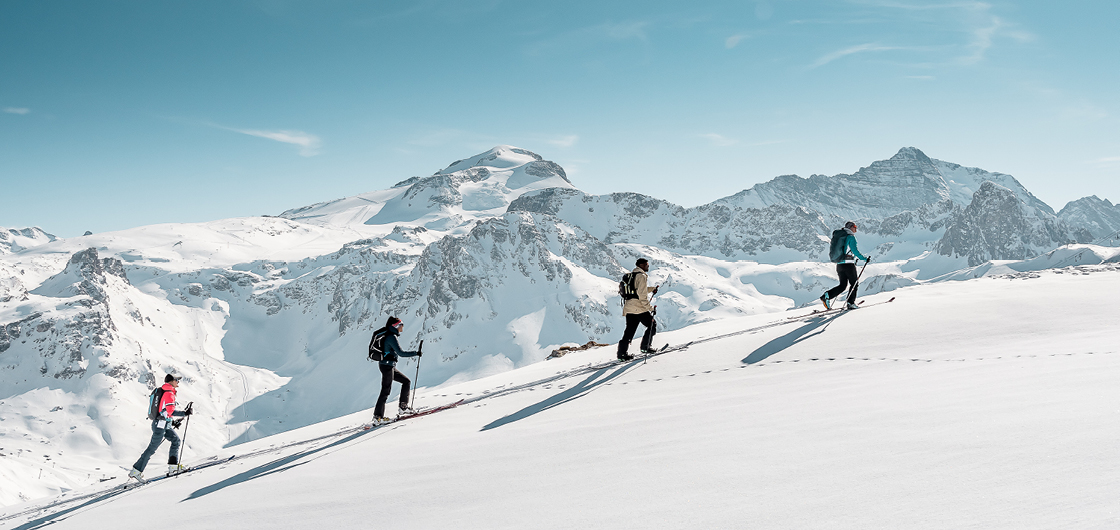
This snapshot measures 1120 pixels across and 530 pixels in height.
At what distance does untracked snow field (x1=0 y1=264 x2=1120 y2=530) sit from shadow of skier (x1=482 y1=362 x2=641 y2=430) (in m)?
0.09

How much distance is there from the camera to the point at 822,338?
11.8 metres

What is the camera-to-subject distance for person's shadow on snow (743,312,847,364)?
1132 centimetres

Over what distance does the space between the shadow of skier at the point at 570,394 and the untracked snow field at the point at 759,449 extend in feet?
0.28

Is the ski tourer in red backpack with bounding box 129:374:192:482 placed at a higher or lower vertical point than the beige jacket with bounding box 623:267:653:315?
lower

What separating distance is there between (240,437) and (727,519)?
Answer: 22172 centimetres

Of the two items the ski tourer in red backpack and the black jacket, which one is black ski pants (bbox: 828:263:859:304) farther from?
the ski tourer in red backpack

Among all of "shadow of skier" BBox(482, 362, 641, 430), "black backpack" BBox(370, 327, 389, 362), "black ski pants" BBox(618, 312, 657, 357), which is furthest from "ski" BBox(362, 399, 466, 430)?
"black ski pants" BBox(618, 312, 657, 357)

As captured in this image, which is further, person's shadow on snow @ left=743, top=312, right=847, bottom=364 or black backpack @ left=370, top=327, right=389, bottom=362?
black backpack @ left=370, top=327, right=389, bottom=362

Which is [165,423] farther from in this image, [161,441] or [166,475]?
[166,475]

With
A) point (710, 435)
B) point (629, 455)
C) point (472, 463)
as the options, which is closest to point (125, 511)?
point (472, 463)

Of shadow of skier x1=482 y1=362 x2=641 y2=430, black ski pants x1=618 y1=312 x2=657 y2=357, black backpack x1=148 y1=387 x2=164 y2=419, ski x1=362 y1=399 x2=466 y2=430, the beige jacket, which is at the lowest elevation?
ski x1=362 y1=399 x2=466 y2=430

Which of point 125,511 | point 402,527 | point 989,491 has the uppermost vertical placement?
point 989,491

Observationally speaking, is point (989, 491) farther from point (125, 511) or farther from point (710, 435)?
point (125, 511)

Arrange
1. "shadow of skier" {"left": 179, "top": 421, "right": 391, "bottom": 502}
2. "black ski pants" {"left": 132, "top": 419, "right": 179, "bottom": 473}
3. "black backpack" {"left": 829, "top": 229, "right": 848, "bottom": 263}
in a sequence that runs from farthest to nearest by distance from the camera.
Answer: "black backpack" {"left": 829, "top": 229, "right": 848, "bottom": 263} → "black ski pants" {"left": 132, "top": 419, "right": 179, "bottom": 473} → "shadow of skier" {"left": 179, "top": 421, "right": 391, "bottom": 502}
